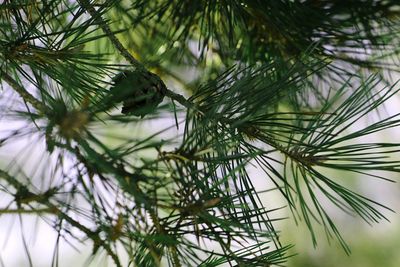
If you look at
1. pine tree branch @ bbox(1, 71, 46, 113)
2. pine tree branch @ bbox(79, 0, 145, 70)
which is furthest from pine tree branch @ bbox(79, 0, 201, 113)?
pine tree branch @ bbox(1, 71, 46, 113)

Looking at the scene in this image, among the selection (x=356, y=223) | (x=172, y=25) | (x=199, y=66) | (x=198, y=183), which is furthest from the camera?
(x=356, y=223)

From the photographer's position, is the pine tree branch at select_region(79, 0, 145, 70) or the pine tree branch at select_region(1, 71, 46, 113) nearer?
the pine tree branch at select_region(1, 71, 46, 113)

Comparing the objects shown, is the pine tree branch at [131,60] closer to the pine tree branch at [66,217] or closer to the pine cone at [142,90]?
the pine cone at [142,90]

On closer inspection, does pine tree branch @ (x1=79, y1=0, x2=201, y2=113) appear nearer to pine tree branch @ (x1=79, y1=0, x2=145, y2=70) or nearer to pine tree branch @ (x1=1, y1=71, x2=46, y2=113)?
pine tree branch @ (x1=79, y1=0, x2=145, y2=70)

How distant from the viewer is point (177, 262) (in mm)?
573

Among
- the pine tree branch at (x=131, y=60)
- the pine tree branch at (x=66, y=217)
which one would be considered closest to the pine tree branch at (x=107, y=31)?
the pine tree branch at (x=131, y=60)

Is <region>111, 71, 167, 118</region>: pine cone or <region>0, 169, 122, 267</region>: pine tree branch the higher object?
<region>111, 71, 167, 118</region>: pine cone

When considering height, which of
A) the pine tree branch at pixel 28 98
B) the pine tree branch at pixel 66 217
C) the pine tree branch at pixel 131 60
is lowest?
the pine tree branch at pixel 66 217

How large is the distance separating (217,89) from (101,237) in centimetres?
19

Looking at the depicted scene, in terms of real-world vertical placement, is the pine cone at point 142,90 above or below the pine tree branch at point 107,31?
below

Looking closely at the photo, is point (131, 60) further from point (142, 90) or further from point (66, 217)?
point (66, 217)

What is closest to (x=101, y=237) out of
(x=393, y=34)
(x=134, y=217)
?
(x=134, y=217)

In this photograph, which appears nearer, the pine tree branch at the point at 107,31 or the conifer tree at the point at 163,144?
the conifer tree at the point at 163,144

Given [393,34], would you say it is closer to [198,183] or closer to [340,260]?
[198,183]
